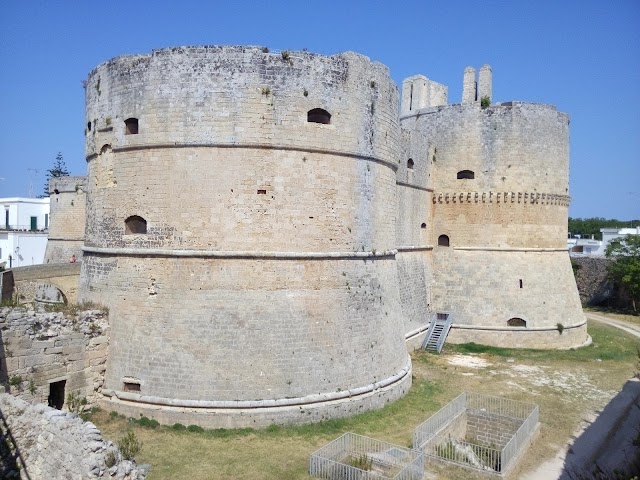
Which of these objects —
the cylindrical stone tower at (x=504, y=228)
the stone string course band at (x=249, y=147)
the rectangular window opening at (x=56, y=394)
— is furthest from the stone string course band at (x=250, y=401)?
the cylindrical stone tower at (x=504, y=228)

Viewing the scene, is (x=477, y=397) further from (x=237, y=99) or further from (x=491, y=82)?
(x=491, y=82)

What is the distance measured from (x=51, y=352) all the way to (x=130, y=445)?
3149 millimetres

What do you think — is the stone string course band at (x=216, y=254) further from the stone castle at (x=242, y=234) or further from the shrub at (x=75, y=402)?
the shrub at (x=75, y=402)

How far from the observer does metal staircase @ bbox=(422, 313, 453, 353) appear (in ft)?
70.2

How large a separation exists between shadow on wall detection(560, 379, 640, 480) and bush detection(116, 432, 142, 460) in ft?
28.4

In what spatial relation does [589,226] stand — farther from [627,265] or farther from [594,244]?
[627,265]

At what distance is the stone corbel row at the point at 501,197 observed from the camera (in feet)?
73.6

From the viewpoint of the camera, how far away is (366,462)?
34.2ft

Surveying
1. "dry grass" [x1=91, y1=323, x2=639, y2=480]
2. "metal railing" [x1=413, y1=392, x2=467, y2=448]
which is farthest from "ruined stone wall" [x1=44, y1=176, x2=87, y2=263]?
"metal railing" [x1=413, y1=392, x2=467, y2=448]

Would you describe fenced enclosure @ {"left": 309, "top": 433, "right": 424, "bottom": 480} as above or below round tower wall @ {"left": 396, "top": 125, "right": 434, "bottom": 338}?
below

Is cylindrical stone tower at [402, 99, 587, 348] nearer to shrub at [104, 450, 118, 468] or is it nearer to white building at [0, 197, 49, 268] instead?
shrub at [104, 450, 118, 468]

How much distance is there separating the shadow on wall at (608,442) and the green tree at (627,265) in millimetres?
16925

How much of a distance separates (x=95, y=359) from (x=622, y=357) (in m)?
19.5

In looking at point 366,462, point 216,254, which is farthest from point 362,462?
point 216,254
